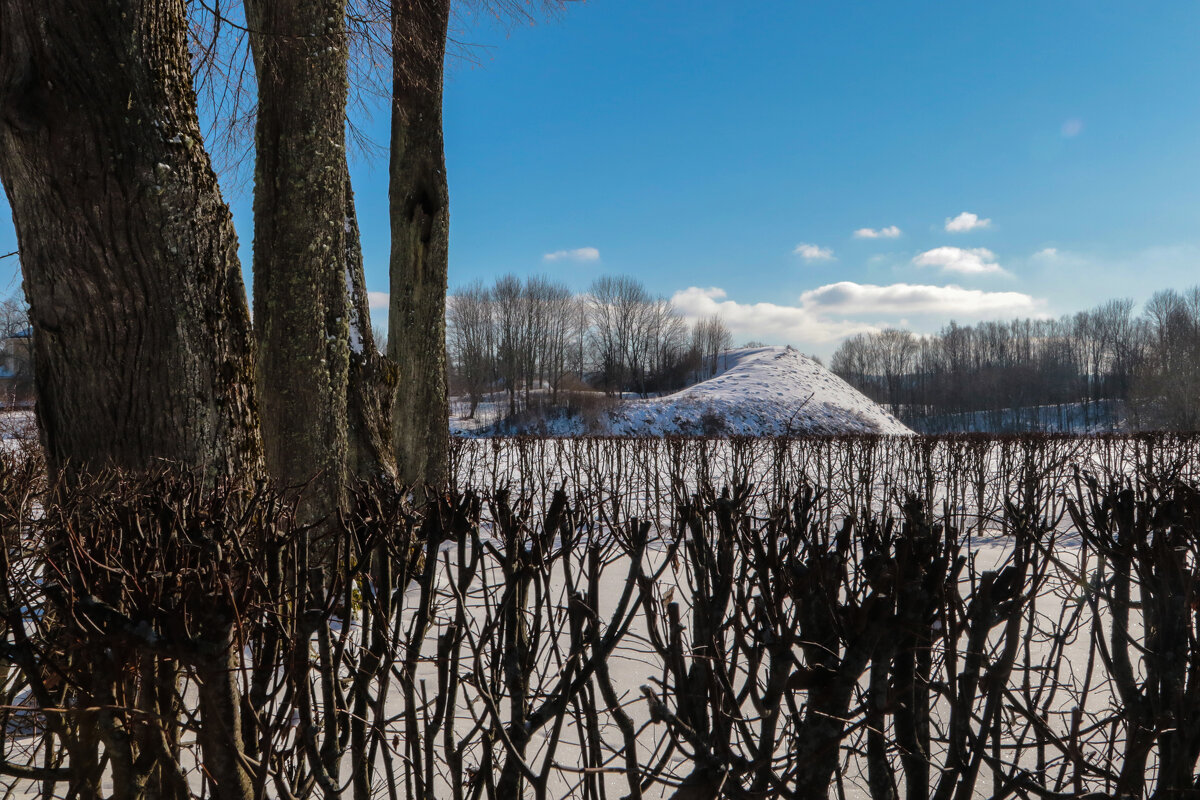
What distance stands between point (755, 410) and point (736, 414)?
1067 mm

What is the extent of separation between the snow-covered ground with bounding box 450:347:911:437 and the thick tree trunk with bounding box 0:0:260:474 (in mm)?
19554

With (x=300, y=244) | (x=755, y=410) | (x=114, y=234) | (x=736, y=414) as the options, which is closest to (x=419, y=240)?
(x=300, y=244)

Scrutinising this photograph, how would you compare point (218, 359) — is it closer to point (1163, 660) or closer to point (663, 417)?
point (1163, 660)

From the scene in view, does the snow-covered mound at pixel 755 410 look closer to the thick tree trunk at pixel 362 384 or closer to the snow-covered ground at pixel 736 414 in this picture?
the snow-covered ground at pixel 736 414

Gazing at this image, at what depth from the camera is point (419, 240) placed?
6848mm

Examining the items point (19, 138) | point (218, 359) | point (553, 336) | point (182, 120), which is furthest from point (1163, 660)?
point (553, 336)

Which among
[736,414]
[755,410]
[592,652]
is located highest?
[755,410]

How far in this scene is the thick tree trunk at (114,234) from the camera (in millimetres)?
2973

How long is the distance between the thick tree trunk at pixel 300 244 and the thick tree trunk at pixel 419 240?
83.1 inches

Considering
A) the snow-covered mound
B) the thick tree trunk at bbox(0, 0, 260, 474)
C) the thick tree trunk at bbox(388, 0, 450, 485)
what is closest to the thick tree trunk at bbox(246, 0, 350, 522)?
the thick tree trunk at bbox(0, 0, 260, 474)

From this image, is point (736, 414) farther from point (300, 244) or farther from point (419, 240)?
point (300, 244)

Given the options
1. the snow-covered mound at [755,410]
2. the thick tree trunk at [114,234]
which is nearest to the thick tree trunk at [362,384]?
the thick tree trunk at [114,234]

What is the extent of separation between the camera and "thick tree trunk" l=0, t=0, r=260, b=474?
2.97m

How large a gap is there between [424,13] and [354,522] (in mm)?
6355
